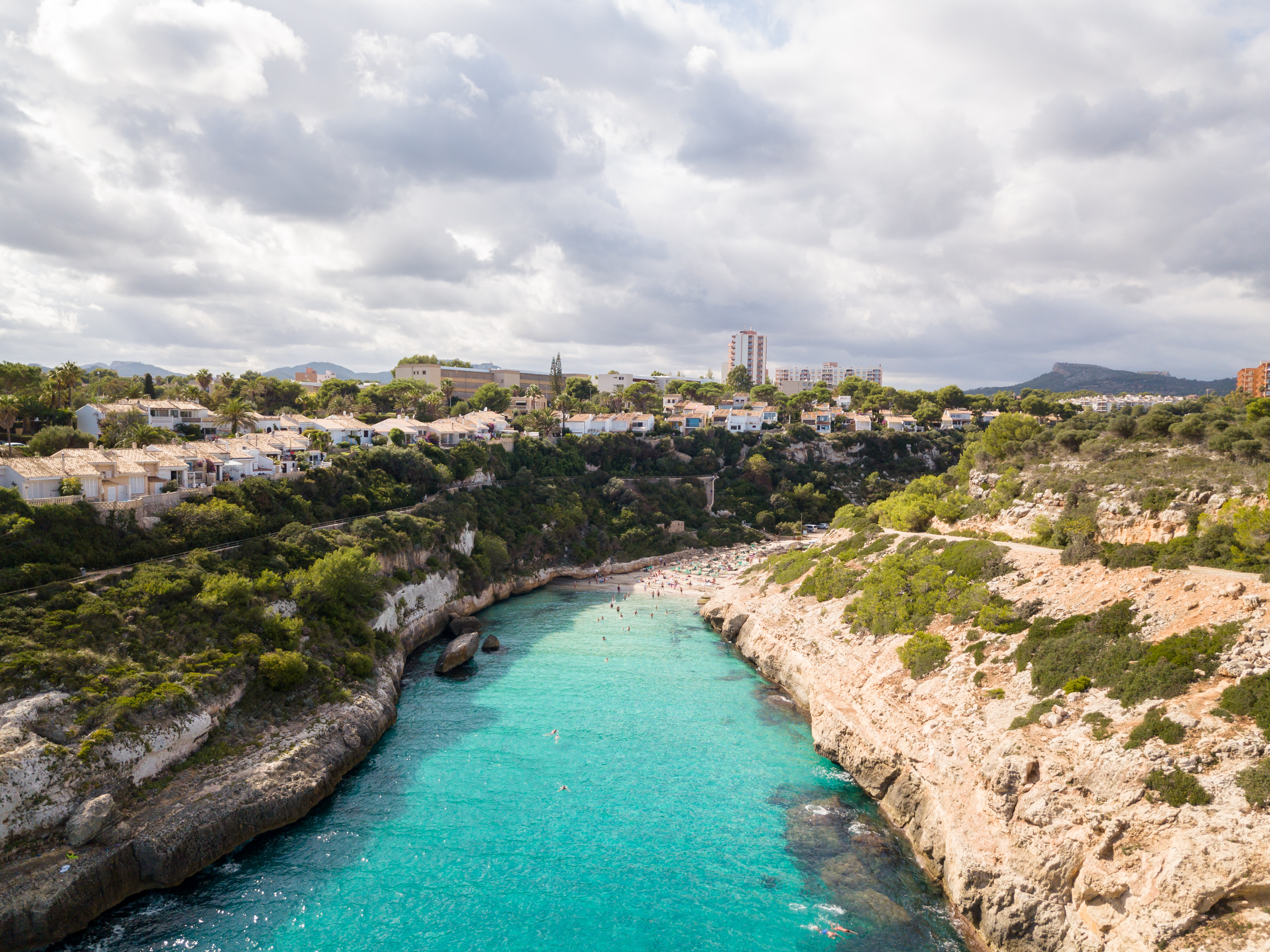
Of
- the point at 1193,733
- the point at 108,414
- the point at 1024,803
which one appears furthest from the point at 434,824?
the point at 108,414

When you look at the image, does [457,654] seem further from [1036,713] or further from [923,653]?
[1036,713]

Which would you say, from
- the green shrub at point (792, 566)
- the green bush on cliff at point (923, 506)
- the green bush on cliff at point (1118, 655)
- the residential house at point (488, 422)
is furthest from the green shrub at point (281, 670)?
the residential house at point (488, 422)

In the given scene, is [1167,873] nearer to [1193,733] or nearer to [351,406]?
[1193,733]

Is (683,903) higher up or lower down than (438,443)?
lower down

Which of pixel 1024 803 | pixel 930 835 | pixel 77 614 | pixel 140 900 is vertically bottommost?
pixel 140 900

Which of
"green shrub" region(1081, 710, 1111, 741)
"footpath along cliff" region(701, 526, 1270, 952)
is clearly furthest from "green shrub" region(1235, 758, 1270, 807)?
"green shrub" region(1081, 710, 1111, 741)

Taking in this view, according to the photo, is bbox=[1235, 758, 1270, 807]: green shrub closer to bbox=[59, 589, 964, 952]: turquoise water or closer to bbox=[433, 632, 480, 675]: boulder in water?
bbox=[59, 589, 964, 952]: turquoise water

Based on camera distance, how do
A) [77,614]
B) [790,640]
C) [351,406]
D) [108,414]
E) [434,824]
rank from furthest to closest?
1. [351,406]
2. [108,414]
3. [790,640]
4. [77,614]
5. [434,824]

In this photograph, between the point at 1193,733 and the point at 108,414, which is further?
the point at 108,414
